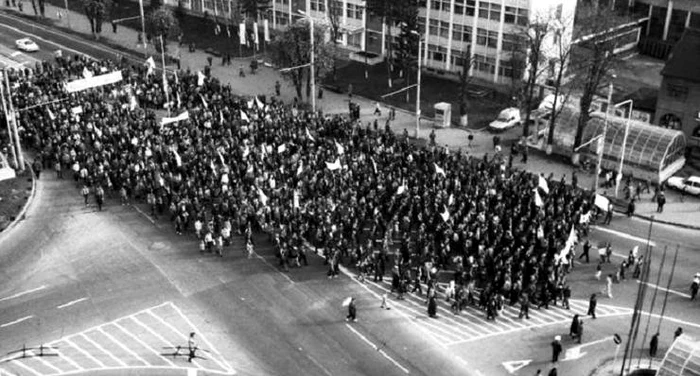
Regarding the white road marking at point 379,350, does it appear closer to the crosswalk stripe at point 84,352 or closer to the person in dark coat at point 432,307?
the person in dark coat at point 432,307

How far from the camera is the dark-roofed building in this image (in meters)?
59.6

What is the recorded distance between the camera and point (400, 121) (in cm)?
6806

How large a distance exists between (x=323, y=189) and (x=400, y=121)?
68.0ft

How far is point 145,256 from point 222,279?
559 cm

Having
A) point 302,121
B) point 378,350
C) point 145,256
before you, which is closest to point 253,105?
point 302,121

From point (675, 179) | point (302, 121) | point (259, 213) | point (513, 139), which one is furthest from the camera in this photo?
point (513, 139)

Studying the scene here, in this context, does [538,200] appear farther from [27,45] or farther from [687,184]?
[27,45]

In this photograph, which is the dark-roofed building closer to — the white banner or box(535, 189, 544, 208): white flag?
box(535, 189, 544, 208): white flag

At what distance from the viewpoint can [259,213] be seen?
4638cm

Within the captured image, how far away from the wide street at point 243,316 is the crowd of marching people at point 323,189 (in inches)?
56.1

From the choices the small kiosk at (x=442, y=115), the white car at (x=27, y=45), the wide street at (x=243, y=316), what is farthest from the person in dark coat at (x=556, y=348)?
the white car at (x=27, y=45)

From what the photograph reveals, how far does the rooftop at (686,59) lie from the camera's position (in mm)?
59500

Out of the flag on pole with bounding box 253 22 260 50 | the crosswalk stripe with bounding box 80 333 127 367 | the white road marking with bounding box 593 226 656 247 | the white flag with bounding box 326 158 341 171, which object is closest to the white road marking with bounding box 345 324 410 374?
the crosswalk stripe with bounding box 80 333 127 367

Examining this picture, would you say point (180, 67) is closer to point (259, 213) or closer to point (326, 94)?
point (326, 94)
